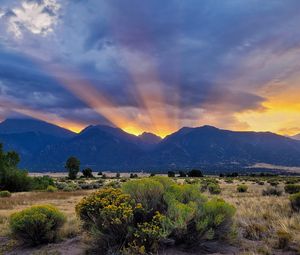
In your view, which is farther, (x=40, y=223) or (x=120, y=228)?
(x=40, y=223)

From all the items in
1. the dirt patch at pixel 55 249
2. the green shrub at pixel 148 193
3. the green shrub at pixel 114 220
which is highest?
the green shrub at pixel 148 193

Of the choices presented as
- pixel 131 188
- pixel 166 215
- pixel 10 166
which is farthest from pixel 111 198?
pixel 10 166

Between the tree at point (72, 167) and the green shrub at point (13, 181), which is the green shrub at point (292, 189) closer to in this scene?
the green shrub at point (13, 181)

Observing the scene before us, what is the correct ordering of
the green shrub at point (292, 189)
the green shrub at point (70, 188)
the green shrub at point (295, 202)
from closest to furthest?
the green shrub at point (295, 202) → the green shrub at point (292, 189) → the green shrub at point (70, 188)

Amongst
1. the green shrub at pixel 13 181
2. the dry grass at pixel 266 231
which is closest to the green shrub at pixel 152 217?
the dry grass at pixel 266 231

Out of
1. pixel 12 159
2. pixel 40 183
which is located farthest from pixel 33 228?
pixel 12 159

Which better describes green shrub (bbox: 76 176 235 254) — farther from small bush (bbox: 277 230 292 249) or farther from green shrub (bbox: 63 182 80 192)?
green shrub (bbox: 63 182 80 192)

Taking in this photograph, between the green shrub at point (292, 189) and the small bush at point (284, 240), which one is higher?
the green shrub at point (292, 189)

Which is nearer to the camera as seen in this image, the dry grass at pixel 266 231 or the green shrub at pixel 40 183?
the dry grass at pixel 266 231

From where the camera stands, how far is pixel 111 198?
39.6 feet

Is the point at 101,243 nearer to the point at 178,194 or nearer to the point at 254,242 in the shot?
the point at 178,194

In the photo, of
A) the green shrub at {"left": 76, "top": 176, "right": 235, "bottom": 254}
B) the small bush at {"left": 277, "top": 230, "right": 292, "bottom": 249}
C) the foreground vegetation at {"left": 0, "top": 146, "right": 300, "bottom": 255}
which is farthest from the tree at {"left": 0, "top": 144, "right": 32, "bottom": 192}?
the small bush at {"left": 277, "top": 230, "right": 292, "bottom": 249}

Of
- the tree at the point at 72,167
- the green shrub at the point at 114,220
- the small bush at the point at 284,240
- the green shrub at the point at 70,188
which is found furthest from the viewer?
the tree at the point at 72,167

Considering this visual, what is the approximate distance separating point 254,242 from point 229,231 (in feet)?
3.09
